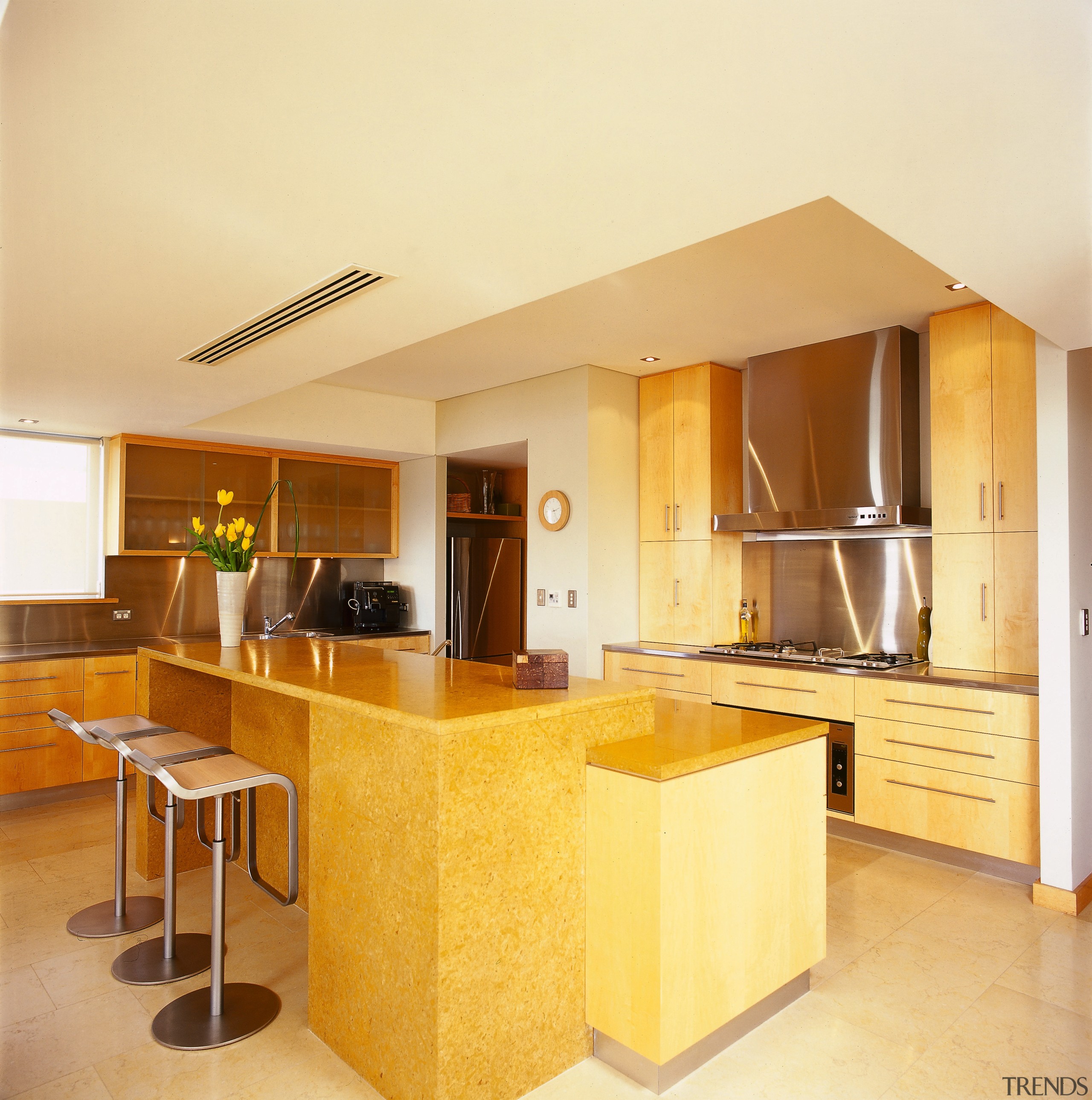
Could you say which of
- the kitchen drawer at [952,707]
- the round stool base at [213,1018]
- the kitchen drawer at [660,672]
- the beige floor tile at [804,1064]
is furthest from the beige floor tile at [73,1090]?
the kitchen drawer at [952,707]

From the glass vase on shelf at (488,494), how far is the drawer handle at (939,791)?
156 inches

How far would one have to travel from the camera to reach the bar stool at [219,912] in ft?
7.09

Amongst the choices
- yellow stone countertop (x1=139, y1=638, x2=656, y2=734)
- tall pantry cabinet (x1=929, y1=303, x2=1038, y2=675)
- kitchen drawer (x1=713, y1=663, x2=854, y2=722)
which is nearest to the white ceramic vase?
yellow stone countertop (x1=139, y1=638, x2=656, y2=734)

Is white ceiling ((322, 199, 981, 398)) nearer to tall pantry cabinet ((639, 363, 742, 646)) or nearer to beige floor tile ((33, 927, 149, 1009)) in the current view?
tall pantry cabinet ((639, 363, 742, 646))

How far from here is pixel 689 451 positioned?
4.78 meters

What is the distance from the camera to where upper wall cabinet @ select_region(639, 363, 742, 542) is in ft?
15.5

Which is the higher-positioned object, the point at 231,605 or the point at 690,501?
the point at 690,501

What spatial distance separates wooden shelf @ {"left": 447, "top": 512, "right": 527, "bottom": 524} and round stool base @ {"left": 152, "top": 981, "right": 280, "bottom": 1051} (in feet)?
13.5

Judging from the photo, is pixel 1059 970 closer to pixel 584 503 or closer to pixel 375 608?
pixel 584 503

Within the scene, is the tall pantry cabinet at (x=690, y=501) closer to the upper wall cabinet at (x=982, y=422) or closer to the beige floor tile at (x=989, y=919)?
the upper wall cabinet at (x=982, y=422)

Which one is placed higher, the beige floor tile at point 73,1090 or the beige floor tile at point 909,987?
the beige floor tile at point 909,987

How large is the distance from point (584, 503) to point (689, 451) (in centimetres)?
73

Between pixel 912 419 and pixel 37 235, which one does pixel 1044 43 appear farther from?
pixel 912 419

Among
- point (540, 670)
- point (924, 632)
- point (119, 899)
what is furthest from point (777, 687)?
point (119, 899)
